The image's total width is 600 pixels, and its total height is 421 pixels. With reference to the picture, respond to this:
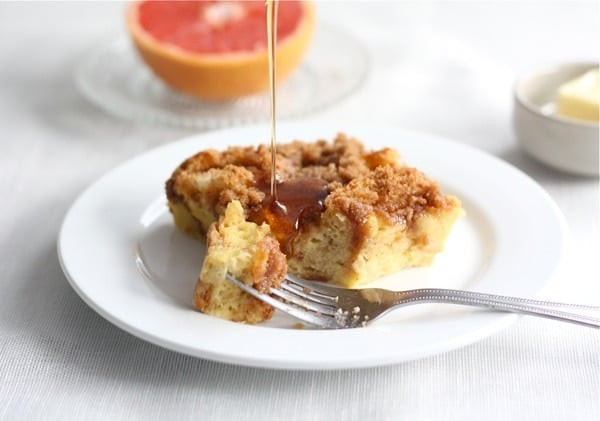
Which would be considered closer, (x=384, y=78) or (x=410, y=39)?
(x=384, y=78)

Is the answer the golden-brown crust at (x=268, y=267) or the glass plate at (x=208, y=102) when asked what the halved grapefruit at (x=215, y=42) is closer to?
the glass plate at (x=208, y=102)

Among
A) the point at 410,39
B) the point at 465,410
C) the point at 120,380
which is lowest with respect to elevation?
Result: the point at 410,39

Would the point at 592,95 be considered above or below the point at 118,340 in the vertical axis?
above

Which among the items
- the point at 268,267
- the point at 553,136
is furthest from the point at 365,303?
the point at 553,136

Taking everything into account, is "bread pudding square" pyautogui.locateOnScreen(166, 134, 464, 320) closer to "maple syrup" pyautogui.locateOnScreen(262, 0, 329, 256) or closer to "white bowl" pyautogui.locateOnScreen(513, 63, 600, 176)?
"maple syrup" pyautogui.locateOnScreen(262, 0, 329, 256)

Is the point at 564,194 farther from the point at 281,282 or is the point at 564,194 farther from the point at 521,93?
the point at 281,282

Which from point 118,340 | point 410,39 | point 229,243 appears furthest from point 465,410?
point 410,39

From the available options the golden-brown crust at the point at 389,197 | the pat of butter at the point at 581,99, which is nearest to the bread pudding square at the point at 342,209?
the golden-brown crust at the point at 389,197
